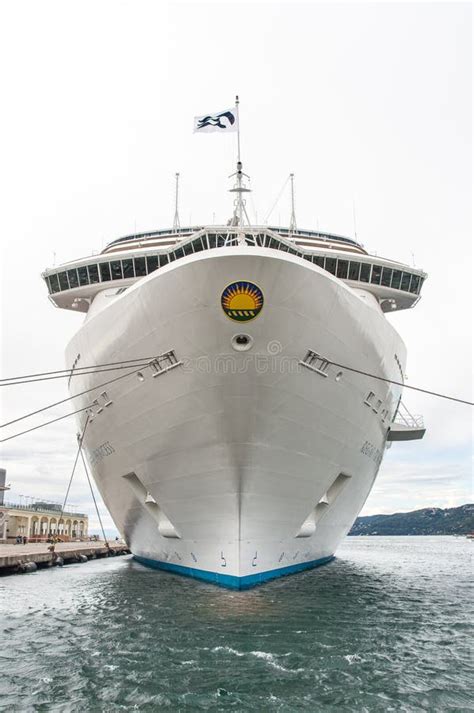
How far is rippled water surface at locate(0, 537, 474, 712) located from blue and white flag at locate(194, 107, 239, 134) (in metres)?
11.6

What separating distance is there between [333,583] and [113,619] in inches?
283

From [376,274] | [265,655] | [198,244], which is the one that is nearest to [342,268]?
[376,274]

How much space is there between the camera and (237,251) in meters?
9.84

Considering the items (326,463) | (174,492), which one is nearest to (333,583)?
(326,463)

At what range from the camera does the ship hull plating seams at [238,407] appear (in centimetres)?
1029

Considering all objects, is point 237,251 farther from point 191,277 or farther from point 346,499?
point 346,499

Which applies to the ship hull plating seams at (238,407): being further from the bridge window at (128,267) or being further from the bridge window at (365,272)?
the bridge window at (365,272)

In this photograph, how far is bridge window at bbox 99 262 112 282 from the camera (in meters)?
16.0

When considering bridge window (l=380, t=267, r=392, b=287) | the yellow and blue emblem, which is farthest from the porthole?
bridge window (l=380, t=267, r=392, b=287)

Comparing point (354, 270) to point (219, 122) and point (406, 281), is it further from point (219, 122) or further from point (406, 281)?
point (219, 122)

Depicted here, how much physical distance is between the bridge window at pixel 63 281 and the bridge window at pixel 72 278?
0.17 metres

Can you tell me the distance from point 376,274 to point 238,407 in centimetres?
836

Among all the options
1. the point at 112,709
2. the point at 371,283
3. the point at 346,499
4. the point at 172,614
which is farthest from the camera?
the point at 371,283

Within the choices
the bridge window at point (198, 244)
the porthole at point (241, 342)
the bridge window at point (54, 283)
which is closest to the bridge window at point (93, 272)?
the bridge window at point (54, 283)
